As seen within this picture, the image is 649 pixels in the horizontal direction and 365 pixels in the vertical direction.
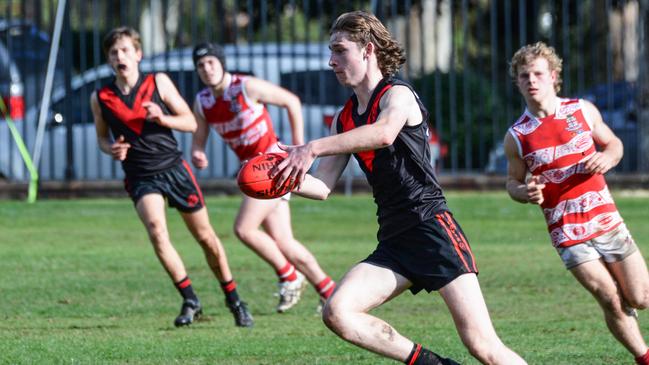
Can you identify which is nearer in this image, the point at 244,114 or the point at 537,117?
the point at 537,117

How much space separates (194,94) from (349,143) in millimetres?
12126

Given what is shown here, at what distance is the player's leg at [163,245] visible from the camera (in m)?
8.94

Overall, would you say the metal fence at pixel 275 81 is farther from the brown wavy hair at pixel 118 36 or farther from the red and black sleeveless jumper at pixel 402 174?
the red and black sleeveless jumper at pixel 402 174

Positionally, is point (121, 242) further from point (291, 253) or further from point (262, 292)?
point (291, 253)

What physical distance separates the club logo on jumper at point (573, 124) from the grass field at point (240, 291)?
4.40 ft

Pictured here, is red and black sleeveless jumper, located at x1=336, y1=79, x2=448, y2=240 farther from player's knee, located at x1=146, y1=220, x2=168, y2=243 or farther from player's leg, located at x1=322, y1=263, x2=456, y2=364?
player's knee, located at x1=146, y1=220, x2=168, y2=243

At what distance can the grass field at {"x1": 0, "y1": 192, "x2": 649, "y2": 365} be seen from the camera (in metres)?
7.81

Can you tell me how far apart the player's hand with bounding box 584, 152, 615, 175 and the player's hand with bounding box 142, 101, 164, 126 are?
3198 mm

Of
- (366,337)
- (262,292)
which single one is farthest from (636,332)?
(262,292)

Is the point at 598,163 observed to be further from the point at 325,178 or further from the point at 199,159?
the point at 199,159

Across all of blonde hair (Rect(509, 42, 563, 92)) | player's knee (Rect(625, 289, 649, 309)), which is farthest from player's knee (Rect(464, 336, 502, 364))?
blonde hair (Rect(509, 42, 563, 92))

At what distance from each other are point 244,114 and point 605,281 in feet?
11.7

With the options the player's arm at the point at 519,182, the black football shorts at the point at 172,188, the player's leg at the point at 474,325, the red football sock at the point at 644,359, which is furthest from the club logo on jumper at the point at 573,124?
the black football shorts at the point at 172,188

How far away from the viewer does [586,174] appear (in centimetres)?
707
